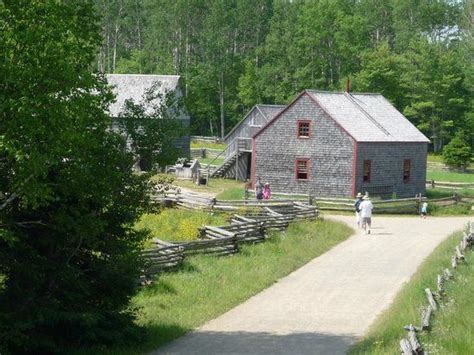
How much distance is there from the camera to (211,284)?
76.6 ft

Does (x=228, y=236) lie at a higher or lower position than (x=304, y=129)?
lower

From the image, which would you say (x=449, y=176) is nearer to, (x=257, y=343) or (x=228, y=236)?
(x=228, y=236)

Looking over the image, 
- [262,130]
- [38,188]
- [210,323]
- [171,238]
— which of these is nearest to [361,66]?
[262,130]

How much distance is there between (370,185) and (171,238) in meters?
17.6

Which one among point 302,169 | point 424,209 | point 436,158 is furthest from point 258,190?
point 436,158

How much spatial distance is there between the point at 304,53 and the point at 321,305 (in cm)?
7119

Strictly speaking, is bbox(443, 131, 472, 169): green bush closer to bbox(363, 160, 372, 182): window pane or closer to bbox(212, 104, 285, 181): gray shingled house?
bbox(212, 104, 285, 181): gray shingled house

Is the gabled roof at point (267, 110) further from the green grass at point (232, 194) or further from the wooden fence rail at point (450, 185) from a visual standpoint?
the green grass at point (232, 194)

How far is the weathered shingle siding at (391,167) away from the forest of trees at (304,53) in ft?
110

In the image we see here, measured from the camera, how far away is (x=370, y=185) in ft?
155

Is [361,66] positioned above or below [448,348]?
above

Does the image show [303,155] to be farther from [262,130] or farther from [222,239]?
[222,239]

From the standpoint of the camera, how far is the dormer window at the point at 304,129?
47.7 m

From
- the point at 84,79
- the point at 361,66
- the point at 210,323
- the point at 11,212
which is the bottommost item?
the point at 210,323
